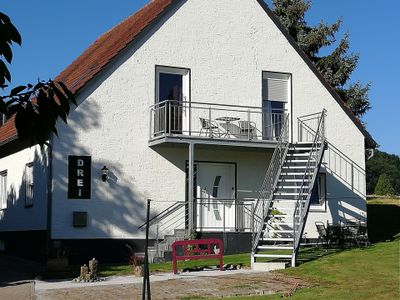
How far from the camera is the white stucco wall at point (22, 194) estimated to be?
64.2ft

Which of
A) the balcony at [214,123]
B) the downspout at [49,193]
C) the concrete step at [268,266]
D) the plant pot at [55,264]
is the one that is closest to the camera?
the concrete step at [268,266]

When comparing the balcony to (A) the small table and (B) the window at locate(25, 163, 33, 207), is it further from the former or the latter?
(B) the window at locate(25, 163, 33, 207)

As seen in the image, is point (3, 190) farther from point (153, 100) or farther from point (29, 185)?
point (153, 100)

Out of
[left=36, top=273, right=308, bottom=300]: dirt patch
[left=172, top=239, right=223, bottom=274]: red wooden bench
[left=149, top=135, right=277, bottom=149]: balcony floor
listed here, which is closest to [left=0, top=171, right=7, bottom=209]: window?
[left=149, top=135, right=277, bottom=149]: balcony floor

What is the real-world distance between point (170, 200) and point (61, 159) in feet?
11.8

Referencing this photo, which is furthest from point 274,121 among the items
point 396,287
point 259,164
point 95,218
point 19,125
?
point 19,125

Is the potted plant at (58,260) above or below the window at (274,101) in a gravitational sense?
below

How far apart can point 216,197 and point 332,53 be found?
1812 centimetres

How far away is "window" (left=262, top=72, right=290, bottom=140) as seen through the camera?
72.3 feet

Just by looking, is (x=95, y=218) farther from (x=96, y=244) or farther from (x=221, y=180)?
(x=221, y=180)

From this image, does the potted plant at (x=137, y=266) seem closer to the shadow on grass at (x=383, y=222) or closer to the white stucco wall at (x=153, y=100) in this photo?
the white stucco wall at (x=153, y=100)

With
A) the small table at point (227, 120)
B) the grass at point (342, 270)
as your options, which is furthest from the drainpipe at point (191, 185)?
the small table at point (227, 120)

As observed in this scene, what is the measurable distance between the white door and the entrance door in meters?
1.65

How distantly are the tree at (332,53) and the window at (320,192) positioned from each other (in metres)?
14.1
